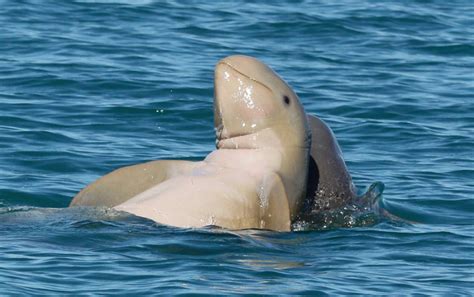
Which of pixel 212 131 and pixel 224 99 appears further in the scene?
pixel 212 131

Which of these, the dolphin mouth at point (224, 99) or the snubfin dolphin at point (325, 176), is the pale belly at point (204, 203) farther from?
the snubfin dolphin at point (325, 176)

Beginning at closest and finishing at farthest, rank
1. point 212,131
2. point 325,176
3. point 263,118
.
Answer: point 263,118 → point 325,176 → point 212,131

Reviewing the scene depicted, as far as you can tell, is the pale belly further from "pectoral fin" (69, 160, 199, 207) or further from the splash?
the splash

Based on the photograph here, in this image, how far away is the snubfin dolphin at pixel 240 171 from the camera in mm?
11555

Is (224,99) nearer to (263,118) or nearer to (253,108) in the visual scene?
(253,108)

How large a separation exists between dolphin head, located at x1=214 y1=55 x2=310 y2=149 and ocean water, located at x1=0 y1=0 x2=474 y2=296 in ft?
2.90

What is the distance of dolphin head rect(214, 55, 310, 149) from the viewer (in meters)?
11.9

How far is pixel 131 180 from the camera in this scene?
12102 mm

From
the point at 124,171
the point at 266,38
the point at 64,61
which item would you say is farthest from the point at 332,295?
the point at 266,38

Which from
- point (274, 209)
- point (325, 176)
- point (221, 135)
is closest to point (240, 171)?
point (221, 135)

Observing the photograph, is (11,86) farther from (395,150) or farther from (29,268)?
(29,268)

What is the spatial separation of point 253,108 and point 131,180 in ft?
3.74

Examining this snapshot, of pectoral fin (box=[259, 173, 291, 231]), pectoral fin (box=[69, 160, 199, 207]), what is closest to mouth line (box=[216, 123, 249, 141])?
pectoral fin (box=[69, 160, 199, 207])

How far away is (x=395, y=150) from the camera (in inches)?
632
